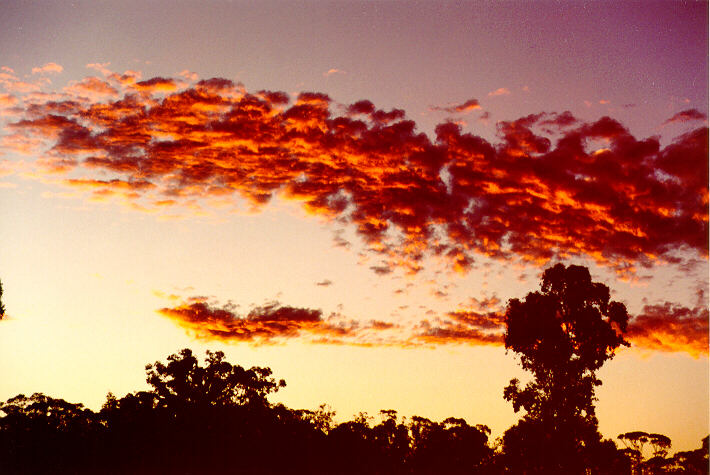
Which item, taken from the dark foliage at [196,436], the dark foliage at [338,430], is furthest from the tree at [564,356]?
the dark foliage at [196,436]

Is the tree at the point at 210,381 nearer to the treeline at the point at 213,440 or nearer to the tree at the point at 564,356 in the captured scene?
the treeline at the point at 213,440

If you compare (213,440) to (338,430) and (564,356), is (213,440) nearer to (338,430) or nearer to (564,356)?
(338,430)

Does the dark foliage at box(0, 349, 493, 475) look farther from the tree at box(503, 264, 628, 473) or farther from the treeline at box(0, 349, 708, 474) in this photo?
the tree at box(503, 264, 628, 473)

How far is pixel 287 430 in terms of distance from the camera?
71312 millimetres

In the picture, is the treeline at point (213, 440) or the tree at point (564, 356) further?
the treeline at point (213, 440)

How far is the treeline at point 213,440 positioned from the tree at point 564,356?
1.10 metres

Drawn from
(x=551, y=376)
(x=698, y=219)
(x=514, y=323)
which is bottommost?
(x=551, y=376)

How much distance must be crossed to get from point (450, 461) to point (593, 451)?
31369 mm

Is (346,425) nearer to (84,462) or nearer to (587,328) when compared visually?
(84,462)

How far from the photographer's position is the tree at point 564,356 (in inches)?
2035

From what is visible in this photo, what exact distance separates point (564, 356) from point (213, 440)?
98.8 ft

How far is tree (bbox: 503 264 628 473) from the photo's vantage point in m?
51.7

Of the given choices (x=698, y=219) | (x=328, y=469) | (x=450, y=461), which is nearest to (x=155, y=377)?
(x=328, y=469)

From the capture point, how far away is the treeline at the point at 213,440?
61.2 m
